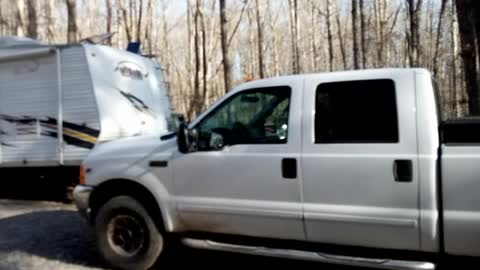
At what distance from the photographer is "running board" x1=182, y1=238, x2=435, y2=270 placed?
461cm

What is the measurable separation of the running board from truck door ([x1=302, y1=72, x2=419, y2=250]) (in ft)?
0.44

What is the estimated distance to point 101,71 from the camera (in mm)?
10227

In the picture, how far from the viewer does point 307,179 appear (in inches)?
197

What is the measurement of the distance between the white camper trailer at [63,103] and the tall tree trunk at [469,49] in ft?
18.1

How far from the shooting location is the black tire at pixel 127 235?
5.79 metres

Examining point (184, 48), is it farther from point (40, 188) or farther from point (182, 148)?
point (182, 148)

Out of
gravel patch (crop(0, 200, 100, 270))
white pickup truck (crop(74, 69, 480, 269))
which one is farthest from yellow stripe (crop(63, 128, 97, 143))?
white pickup truck (crop(74, 69, 480, 269))

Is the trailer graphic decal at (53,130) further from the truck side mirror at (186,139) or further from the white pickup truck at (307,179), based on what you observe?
the truck side mirror at (186,139)

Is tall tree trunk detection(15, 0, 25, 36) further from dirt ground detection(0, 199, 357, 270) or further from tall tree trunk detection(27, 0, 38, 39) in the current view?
dirt ground detection(0, 199, 357, 270)

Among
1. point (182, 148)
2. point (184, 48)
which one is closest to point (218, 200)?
point (182, 148)

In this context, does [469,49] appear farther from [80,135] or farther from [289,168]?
[80,135]

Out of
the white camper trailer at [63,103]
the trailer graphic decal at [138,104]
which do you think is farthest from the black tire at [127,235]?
the trailer graphic decal at [138,104]

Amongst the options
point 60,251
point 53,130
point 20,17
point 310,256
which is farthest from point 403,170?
point 20,17

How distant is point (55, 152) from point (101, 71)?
5.85 ft
